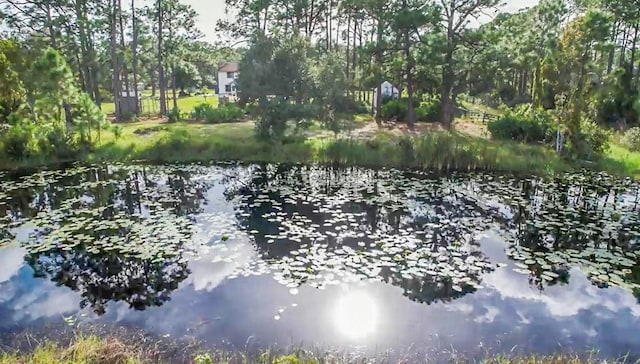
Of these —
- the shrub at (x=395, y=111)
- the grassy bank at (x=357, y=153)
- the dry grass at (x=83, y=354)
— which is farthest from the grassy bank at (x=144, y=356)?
the shrub at (x=395, y=111)

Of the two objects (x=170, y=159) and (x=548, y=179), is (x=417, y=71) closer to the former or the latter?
(x=548, y=179)

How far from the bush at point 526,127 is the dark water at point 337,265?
5167 mm

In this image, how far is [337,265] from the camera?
716 cm

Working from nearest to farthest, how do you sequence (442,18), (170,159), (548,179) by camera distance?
(548,179) < (170,159) < (442,18)

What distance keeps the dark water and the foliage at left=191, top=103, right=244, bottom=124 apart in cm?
1292

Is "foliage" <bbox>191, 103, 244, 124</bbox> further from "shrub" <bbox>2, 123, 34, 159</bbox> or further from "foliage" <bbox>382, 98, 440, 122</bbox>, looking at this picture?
"shrub" <bbox>2, 123, 34, 159</bbox>

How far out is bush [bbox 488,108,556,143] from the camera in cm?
1676

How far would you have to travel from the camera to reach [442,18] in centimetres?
1900

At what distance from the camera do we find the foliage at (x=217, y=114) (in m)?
24.5

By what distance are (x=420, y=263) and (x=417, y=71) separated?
55.7ft

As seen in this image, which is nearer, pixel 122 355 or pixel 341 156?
pixel 122 355

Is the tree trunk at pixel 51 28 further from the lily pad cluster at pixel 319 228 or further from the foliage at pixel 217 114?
the lily pad cluster at pixel 319 228

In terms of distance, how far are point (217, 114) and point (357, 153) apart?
12.0 meters

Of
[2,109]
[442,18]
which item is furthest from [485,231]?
[2,109]
